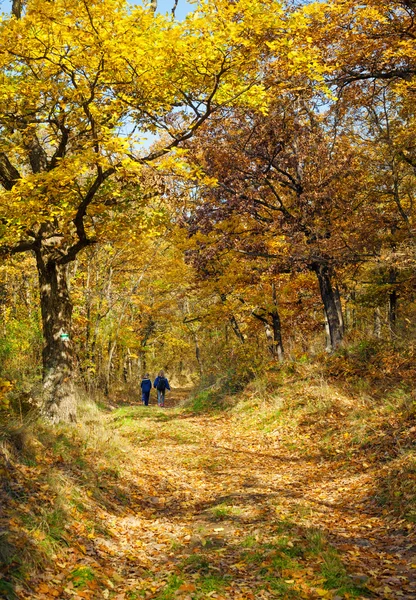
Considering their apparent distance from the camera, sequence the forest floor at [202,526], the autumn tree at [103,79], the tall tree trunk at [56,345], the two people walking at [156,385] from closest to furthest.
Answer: the forest floor at [202,526] → the autumn tree at [103,79] → the tall tree trunk at [56,345] → the two people walking at [156,385]

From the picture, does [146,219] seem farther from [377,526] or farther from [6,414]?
[377,526]

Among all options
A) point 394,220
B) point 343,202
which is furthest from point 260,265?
point 394,220

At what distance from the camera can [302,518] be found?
597cm

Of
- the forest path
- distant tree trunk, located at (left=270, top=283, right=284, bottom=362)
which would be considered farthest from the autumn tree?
distant tree trunk, located at (left=270, top=283, right=284, bottom=362)

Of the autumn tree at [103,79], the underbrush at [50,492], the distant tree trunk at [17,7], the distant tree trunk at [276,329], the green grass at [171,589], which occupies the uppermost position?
the distant tree trunk at [17,7]

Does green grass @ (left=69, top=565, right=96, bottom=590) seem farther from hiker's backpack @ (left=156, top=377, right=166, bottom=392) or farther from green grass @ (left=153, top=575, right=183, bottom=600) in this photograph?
hiker's backpack @ (left=156, top=377, right=166, bottom=392)

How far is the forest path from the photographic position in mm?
4461

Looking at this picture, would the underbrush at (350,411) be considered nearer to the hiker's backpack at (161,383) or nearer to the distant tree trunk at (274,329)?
the distant tree trunk at (274,329)

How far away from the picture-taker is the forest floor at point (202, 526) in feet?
14.5

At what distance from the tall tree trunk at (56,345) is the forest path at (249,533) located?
167 cm

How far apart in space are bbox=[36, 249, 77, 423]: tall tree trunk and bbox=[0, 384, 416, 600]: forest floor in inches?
29.7

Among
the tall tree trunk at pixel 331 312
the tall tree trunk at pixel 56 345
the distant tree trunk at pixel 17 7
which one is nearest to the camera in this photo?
the tall tree trunk at pixel 56 345

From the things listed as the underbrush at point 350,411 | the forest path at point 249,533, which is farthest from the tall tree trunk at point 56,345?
the underbrush at point 350,411

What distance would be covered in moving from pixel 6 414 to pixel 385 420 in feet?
21.1
